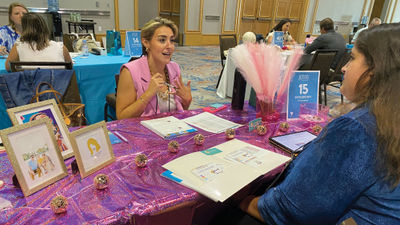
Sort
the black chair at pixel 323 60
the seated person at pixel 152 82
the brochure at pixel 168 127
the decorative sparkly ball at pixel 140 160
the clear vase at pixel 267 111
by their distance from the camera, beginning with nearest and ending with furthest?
the decorative sparkly ball at pixel 140 160, the brochure at pixel 168 127, the clear vase at pixel 267 111, the seated person at pixel 152 82, the black chair at pixel 323 60

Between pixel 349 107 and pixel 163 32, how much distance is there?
4.25ft

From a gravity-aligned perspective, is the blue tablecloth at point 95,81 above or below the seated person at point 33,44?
below

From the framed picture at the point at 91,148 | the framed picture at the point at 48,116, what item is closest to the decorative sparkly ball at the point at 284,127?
the framed picture at the point at 91,148

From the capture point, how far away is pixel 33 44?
2.58 m

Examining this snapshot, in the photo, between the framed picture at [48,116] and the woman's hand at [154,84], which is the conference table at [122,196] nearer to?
the framed picture at [48,116]

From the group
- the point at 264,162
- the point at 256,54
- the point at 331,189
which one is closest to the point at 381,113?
the point at 331,189

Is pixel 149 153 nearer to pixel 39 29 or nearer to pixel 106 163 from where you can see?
pixel 106 163

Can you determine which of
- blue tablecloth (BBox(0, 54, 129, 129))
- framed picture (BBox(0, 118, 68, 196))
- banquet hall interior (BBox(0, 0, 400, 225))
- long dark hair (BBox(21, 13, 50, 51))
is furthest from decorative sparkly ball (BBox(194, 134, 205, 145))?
long dark hair (BBox(21, 13, 50, 51))

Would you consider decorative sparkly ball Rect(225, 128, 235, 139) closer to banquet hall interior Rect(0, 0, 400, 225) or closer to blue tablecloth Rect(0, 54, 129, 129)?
banquet hall interior Rect(0, 0, 400, 225)

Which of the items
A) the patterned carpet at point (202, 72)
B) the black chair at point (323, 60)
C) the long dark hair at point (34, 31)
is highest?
the long dark hair at point (34, 31)

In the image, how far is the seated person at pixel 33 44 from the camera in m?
2.50

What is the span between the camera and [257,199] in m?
1.05

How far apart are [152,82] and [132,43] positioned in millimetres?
2177

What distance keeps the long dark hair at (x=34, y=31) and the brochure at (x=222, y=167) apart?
2328 mm
